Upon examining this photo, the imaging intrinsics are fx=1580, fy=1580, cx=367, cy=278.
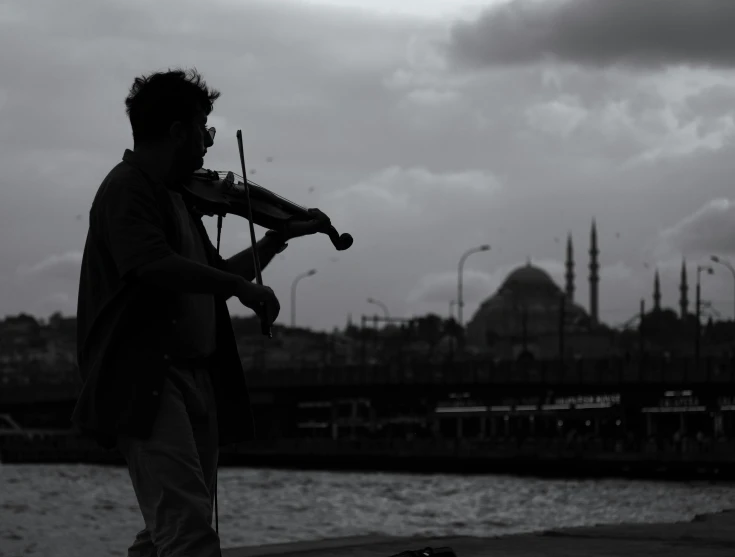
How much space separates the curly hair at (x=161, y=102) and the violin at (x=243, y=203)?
0.25 metres

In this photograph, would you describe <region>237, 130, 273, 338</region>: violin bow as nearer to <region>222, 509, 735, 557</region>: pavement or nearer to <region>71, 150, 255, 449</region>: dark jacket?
<region>71, 150, 255, 449</region>: dark jacket

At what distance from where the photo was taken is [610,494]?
5572 centimetres

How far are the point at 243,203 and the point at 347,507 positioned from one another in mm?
44790

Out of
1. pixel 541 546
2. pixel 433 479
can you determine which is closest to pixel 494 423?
pixel 433 479

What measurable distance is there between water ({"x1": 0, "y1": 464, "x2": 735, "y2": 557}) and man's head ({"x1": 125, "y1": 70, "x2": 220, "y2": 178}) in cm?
2410

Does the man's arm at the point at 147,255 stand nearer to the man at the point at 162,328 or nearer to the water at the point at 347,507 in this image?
the man at the point at 162,328

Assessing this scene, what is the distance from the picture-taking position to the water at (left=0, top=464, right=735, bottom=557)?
36312 mm

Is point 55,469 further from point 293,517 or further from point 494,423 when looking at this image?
point 293,517

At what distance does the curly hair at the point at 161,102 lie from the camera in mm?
5316

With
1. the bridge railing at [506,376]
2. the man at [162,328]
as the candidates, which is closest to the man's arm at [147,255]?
the man at [162,328]

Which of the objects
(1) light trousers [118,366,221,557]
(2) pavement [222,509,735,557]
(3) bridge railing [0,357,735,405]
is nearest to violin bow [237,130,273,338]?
(1) light trousers [118,366,221,557]

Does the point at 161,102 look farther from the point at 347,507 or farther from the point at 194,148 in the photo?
the point at 347,507

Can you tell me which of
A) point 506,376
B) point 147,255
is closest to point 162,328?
point 147,255

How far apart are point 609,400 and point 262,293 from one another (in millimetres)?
107699
